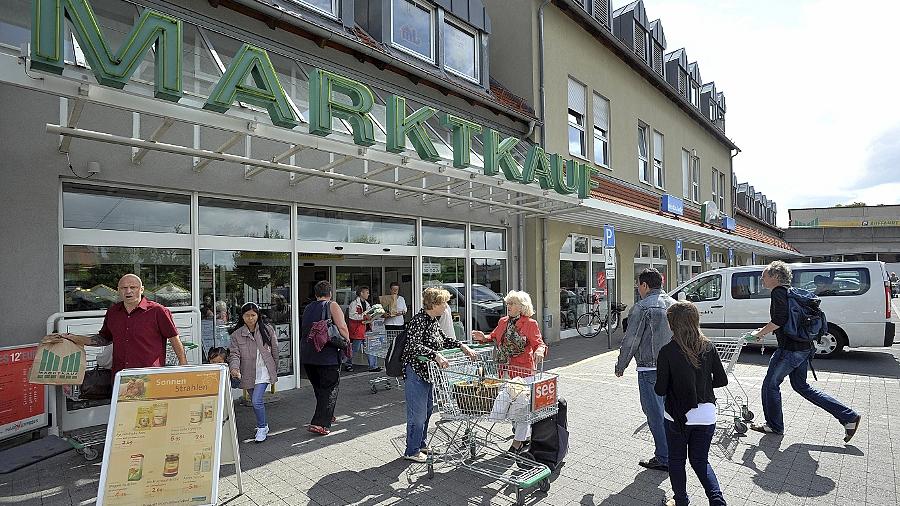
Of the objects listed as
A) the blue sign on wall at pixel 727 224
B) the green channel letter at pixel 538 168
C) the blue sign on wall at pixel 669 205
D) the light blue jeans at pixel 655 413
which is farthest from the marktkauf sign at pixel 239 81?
the blue sign on wall at pixel 727 224

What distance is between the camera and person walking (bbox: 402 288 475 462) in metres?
4.84

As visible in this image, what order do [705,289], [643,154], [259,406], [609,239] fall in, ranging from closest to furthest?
[259,406], [609,239], [705,289], [643,154]

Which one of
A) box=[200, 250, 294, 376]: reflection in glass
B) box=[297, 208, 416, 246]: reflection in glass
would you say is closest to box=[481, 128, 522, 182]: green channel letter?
box=[297, 208, 416, 246]: reflection in glass

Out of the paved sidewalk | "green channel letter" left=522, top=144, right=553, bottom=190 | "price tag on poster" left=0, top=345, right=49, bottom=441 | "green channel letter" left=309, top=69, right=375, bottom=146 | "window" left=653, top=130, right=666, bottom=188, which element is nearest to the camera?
the paved sidewalk

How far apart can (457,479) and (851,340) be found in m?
9.76

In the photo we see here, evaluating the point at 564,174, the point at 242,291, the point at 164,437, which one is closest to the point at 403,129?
the point at 242,291

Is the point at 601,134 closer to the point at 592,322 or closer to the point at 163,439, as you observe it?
the point at 592,322

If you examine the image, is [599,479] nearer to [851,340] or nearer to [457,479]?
[457,479]

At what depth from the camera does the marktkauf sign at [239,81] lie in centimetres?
411

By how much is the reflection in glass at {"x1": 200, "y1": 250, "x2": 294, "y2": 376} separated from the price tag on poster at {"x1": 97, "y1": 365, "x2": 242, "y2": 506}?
127 inches

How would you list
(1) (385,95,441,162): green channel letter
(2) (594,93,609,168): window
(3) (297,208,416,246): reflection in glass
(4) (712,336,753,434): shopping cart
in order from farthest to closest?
(2) (594,93,609,168): window, (3) (297,208,416,246): reflection in glass, (1) (385,95,441,162): green channel letter, (4) (712,336,753,434): shopping cart

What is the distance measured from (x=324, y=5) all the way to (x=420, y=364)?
7.44m

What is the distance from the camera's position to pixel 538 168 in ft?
29.6

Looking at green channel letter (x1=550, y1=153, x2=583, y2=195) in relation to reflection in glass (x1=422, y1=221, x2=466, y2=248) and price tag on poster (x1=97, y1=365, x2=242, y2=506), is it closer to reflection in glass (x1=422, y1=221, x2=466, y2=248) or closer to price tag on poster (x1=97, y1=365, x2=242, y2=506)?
reflection in glass (x1=422, y1=221, x2=466, y2=248)
